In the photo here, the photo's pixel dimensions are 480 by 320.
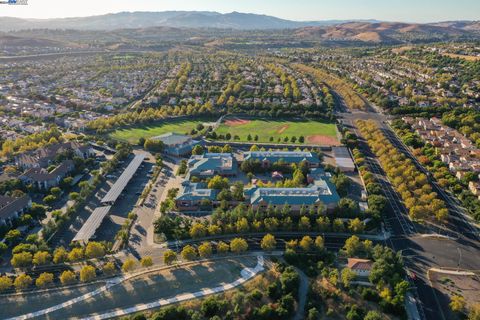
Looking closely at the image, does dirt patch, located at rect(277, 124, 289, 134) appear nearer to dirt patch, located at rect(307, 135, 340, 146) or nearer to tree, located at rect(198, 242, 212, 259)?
dirt patch, located at rect(307, 135, 340, 146)

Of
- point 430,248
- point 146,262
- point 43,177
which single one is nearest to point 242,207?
point 146,262

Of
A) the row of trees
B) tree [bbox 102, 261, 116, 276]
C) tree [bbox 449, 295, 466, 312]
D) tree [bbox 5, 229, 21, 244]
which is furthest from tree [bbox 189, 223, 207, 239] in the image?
the row of trees

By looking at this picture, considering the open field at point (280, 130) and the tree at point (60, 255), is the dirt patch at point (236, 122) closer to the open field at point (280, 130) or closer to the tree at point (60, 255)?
the open field at point (280, 130)

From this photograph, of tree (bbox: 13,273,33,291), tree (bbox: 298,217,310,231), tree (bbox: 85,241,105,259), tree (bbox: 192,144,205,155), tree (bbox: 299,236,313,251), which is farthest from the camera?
tree (bbox: 192,144,205,155)

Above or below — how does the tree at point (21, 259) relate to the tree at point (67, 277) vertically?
above

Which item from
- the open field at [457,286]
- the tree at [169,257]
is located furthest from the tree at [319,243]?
the tree at [169,257]

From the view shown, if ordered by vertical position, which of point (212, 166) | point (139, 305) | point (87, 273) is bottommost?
point (139, 305)

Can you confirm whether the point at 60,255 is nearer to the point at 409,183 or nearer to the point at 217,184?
the point at 217,184
